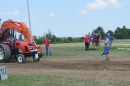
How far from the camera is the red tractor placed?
1972cm

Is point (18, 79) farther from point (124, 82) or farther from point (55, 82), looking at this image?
point (124, 82)

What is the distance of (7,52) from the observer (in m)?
19.6

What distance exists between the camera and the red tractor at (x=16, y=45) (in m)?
19.7

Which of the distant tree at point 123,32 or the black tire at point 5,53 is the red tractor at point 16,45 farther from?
the distant tree at point 123,32

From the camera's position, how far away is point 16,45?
793 inches

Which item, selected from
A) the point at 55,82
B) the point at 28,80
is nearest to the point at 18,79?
the point at 28,80

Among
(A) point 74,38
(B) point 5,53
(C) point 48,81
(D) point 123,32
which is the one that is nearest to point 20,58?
(B) point 5,53

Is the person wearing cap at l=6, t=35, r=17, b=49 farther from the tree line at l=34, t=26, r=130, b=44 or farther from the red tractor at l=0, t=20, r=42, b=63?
the tree line at l=34, t=26, r=130, b=44

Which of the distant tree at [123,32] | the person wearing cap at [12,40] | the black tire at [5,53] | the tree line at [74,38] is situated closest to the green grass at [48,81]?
the black tire at [5,53]

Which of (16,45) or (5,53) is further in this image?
(16,45)

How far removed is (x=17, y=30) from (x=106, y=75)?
933 cm

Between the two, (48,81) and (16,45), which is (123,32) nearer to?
(16,45)

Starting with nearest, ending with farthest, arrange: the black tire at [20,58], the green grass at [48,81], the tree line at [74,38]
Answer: the green grass at [48,81] < the black tire at [20,58] < the tree line at [74,38]

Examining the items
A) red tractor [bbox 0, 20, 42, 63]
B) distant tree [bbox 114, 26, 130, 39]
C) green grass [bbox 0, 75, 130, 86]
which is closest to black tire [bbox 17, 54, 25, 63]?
red tractor [bbox 0, 20, 42, 63]
